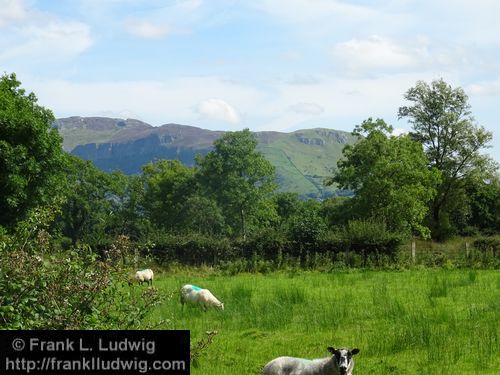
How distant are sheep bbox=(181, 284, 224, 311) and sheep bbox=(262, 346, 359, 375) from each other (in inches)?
372

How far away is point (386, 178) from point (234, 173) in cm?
3771

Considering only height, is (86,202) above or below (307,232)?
below

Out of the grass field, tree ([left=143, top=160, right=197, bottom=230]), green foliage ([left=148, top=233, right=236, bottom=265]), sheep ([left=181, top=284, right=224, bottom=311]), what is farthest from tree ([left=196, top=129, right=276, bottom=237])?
sheep ([left=181, top=284, right=224, bottom=311])

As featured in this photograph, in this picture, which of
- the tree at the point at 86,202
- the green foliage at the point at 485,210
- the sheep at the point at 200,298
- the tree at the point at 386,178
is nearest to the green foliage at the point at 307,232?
the tree at the point at 386,178

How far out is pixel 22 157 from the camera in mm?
41344

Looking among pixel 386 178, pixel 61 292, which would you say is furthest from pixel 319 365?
pixel 386 178

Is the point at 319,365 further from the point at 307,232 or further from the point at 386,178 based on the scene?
the point at 386,178

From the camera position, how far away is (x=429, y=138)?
2840 inches

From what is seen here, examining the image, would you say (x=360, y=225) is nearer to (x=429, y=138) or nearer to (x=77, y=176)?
(x=429, y=138)

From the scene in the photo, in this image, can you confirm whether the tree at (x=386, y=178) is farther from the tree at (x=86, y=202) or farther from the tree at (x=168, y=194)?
the tree at (x=86, y=202)

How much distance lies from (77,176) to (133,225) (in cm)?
1218

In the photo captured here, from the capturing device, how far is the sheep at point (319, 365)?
1163 cm

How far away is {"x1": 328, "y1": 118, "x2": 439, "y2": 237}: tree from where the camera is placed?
58531mm

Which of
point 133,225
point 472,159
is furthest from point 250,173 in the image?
point 472,159
